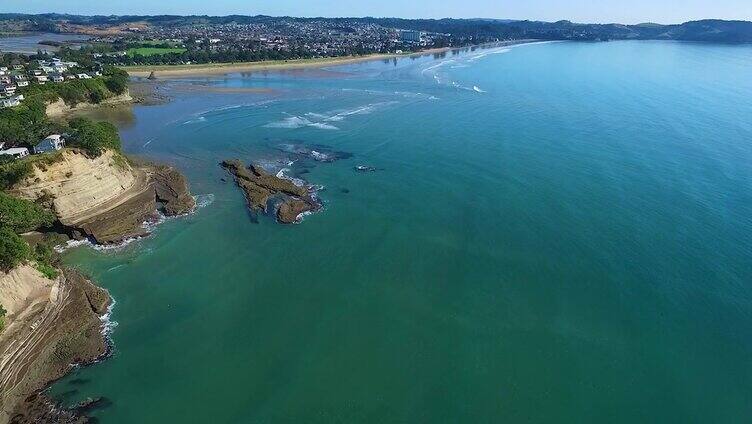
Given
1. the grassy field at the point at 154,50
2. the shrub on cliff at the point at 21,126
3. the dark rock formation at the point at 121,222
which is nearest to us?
the dark rock formation at the point at 121,222

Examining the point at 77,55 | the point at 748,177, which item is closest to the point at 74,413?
the point at 748,177

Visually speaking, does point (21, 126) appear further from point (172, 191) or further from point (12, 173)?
point (172, 191)

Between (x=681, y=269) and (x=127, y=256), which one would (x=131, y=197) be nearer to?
(x=127, y=256)

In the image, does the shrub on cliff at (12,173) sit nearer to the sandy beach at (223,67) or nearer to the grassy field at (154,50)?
the sandy beach at (223,67)

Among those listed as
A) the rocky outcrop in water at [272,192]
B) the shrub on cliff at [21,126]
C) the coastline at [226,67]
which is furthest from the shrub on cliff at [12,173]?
the coastline at [226,67]

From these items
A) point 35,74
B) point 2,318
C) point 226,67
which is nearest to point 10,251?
point 2,318

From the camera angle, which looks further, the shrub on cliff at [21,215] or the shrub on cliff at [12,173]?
the shrub on cliff at [12,173]

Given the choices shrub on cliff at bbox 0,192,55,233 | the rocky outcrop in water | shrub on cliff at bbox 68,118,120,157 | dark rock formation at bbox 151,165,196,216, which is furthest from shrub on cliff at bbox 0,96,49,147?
the rocky outcrop in water
